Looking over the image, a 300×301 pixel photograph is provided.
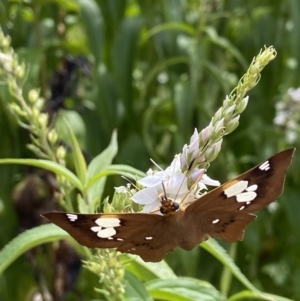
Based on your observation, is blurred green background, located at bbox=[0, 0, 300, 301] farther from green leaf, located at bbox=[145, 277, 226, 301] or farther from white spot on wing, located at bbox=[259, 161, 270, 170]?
white spot on wing, located at bbox=[259, 161, 270, 170]

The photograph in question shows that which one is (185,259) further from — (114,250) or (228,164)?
(114,250)

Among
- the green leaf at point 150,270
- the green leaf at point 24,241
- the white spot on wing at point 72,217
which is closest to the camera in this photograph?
the white spot on wing at point 72,217

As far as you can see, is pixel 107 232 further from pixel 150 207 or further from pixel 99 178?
pixel 99 178

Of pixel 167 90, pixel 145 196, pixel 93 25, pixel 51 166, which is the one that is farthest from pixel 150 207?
pixel 167 90

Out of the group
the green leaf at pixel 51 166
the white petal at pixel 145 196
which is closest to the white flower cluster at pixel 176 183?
the white petal at pixel 145 196

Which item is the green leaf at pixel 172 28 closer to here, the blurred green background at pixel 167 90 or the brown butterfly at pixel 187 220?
the blurred green background at pixel 167 90

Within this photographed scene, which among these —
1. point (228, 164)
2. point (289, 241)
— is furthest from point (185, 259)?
point (289, 241)

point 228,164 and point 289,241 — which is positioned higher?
point 228,164
